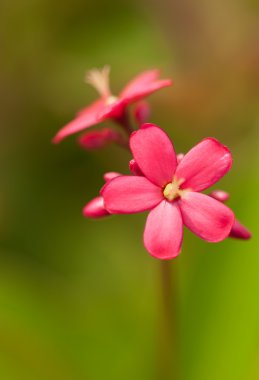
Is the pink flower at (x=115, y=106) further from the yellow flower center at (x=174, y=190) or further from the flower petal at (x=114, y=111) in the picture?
the yellow flower center at (x=174, y=190)

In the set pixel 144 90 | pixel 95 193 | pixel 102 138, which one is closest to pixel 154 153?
pixel 144 90

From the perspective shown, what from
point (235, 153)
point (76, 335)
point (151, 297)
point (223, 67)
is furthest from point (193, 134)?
point (76, 335)

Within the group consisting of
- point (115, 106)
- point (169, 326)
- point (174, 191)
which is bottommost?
point (169, 326)

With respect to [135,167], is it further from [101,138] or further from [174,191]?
[101,138]

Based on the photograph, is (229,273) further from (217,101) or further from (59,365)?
(217,101)

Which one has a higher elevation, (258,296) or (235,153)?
(235,153)

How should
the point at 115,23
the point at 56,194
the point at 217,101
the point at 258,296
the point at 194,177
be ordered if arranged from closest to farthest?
→ the point at 194,177 < the point at 258,296 < the point at 56,194 < the point at 217,101 < the point at 115,23
